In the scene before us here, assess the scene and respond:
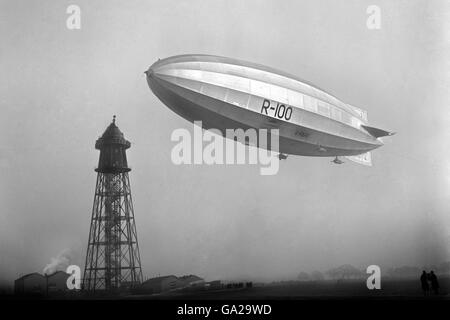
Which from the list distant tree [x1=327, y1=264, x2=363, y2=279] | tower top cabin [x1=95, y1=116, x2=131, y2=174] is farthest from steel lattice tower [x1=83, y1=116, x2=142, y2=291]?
distant tree [x1=327, y1=264, x2=363, y2=279]

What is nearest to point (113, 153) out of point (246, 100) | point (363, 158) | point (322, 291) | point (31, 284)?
point (31, 284)

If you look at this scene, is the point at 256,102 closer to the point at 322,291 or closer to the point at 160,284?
the point at 322,291

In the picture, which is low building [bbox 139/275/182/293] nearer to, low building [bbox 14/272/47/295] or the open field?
the open field

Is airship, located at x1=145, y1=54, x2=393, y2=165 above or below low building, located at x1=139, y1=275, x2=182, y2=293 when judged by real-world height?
above

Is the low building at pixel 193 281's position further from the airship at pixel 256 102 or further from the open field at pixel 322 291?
the airship at pixel 256 102

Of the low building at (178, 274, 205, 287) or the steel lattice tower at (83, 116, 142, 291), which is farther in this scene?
the steel lattice tower at (83, 116, 142, 291)

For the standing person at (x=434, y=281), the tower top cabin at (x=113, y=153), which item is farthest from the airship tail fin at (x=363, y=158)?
the tower top cabin at (x=113, y=153)

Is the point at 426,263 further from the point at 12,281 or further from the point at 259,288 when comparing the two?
the point at 12,281
